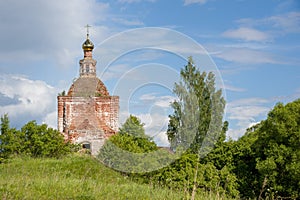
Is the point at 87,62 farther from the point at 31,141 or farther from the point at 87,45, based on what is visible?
the point at 31,141

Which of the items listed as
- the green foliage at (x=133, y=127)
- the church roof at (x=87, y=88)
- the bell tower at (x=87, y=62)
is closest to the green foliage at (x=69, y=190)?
the green foliage at (x=133, y=127)

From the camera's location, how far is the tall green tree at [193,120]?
1411cm

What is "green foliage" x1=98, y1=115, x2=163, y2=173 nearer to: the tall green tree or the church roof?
the tall green tree

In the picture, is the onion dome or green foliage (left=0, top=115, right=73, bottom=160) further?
the onion dome

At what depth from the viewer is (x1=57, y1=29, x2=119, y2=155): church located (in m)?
22.9

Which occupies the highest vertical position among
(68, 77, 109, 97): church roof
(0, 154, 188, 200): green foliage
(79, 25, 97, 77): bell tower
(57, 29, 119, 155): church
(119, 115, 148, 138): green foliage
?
(79, 25, 97, 77): bell tower

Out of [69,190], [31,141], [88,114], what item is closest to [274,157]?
[69,190]

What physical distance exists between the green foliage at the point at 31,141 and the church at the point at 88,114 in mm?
5820

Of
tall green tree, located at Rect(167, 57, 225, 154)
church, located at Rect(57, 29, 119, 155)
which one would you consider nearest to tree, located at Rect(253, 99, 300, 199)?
tall green tree, located at Rect(167, 57, 225, 154)

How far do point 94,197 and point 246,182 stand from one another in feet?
18.9

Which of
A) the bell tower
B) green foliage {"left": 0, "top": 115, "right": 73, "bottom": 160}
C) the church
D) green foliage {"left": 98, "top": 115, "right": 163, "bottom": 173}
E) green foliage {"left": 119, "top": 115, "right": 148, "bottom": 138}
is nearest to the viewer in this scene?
green foliage {"left": 98, "top": 115, "right": 163, "bottom": 173}

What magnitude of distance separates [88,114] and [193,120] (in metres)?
11.0

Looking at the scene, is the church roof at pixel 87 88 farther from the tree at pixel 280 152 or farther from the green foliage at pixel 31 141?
the tree at pixel 280 152

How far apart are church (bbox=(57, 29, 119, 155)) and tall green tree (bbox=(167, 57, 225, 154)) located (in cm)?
570
